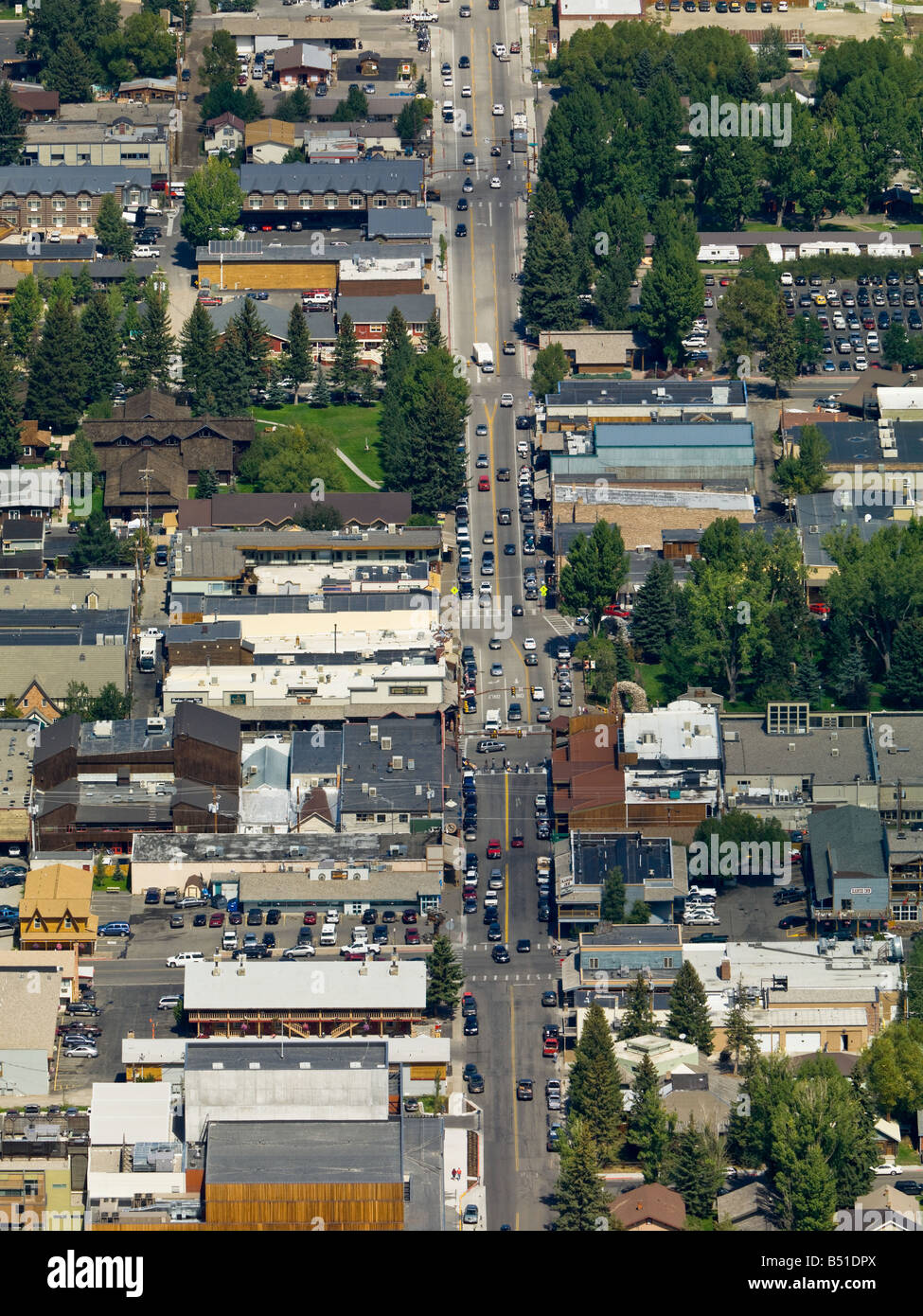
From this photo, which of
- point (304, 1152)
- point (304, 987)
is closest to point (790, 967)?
point (304, 987)

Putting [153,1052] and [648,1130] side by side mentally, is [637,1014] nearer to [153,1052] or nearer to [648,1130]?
[648,1130]

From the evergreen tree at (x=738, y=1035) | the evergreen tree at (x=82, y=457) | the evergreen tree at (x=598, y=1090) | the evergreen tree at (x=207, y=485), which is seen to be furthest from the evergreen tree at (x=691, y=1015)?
the evergreen tree at (x=82, y=457)

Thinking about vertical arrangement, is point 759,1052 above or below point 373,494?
below

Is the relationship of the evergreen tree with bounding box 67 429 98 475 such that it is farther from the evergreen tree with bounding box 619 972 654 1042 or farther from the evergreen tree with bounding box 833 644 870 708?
the evergreen tree with bounding box 619 972 654 1042
